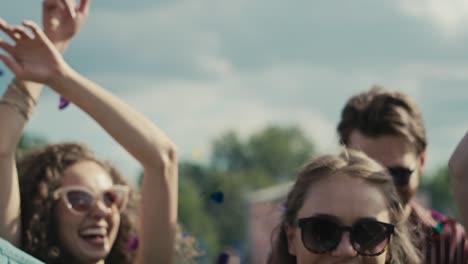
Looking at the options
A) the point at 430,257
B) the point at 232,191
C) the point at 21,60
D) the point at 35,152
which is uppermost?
the point at 21,60

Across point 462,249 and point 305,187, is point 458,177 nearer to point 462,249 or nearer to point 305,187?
point 305,187

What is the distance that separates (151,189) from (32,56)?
2.11 ft

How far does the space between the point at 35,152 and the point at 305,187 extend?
1595 mm

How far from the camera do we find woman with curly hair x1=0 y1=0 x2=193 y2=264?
418 cm

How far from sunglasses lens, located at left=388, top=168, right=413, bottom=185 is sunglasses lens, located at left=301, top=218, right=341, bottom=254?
1.04 meters

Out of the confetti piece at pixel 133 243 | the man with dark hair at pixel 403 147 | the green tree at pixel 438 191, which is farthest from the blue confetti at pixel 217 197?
the green tree at pixel 438 191

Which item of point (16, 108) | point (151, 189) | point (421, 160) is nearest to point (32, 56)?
point (16, 108)

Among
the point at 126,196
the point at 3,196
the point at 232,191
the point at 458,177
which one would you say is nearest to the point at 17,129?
the point at 3,196

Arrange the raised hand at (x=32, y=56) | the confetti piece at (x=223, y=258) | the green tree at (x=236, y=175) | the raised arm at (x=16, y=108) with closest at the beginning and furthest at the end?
the raised hand at (x=32, y=56) < the raised arm at (x=16, y=108) < the confetti piece at (x=223, y=258) < the green tree at (x=236, y=175)

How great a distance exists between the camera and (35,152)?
16.8 ft

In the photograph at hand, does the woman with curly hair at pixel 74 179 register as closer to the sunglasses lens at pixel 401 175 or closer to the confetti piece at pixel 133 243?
the confetti piece at pixel 133 243

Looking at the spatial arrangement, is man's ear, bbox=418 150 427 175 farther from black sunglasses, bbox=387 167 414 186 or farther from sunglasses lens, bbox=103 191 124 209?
sunglasses lens, bbox=103 191 124 209

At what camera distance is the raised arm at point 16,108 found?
436 centimetres

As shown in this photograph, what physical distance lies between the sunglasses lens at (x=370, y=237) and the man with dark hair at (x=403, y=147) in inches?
29.6
